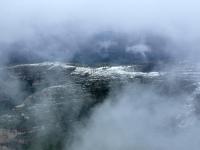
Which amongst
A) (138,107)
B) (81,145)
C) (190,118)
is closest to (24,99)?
(81,145)

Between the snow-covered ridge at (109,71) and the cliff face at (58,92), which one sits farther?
the snow-covered ridge at (109,71)

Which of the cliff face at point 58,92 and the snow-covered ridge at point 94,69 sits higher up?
the snow-covered ridge at point 94,69

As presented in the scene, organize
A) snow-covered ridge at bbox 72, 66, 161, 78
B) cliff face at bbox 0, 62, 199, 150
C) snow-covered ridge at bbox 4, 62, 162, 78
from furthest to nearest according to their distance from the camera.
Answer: snow-covered ridge at bbox 4, 62, 162, 78
snow-covered ridge at bbox 72, 66, 161, 78
cliff face at bbox 0, 62, 199, 150

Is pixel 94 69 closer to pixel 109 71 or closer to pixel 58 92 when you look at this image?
pixel 109 71

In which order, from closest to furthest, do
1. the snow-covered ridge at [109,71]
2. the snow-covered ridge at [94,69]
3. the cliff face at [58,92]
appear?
the cliff face at [58,92] → the snow-covered ridge at [109,71] → the snow-covered ridge at [94,69]

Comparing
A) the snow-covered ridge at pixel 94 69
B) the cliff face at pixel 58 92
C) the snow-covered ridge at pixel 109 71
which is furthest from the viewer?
the snow-covered ridge at pixel 94 69

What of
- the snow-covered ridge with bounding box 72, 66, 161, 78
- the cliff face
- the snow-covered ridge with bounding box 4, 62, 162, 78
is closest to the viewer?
the cliff face

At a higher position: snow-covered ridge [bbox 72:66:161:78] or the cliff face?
snow-covered ridge [bbox 72:66:161:78]

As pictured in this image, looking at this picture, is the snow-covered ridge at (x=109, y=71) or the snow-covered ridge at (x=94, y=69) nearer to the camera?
the snow-covered ridge at (x=109, y=71)

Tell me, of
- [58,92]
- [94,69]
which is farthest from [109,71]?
[58,92]

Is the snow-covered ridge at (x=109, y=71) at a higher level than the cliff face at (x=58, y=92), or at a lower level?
higher
